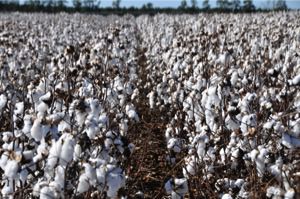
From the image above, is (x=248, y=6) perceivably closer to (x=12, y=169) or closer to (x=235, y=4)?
(x=235, y=4)

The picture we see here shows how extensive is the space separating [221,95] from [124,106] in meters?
0.97

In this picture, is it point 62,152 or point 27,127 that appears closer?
point 62,152

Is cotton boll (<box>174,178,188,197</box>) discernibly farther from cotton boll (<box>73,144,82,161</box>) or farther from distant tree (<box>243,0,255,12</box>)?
distant tree (<box>243,0,255,12</box>)

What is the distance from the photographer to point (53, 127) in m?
3.08

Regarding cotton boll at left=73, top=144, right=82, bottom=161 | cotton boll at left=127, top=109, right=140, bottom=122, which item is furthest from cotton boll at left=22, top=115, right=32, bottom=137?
cotton boll at left=127, top=109, right=140, bottom=122

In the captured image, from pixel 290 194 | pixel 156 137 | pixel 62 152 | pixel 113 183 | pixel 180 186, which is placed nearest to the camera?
pixel 290 194

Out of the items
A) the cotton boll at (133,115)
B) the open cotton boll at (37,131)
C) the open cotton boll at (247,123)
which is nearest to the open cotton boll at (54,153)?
the open cotton boll at (37,131)

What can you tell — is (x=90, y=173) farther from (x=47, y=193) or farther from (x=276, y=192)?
(x=276, y=192)

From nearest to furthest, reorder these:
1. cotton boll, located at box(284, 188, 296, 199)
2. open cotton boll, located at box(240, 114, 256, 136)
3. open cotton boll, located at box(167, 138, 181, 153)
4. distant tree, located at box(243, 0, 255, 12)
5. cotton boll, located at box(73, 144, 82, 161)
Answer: cotton boll, located at box(284, 188, 296, 199) → cotton boll, located at box(73, 144, 82, 161) → open cotton boll, located at box(240, 114, 256, 136) → open cotton boll, located at box(167, 138, 181, 153) → distant tree, located at box(243, 0, 255, 12)

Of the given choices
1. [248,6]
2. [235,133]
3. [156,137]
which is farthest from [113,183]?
[248,6]

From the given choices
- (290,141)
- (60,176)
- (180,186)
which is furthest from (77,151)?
(290,141)

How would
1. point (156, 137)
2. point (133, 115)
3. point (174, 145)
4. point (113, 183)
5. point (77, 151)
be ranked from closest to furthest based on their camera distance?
point (113, 183) → point (77, 151) → point (174, 145) → point (133, 115) → point (156, 137)

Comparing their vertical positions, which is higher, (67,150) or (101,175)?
(67,150)

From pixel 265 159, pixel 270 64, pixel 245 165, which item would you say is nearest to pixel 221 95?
pixel 245 165
